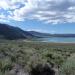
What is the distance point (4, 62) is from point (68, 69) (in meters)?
5.97

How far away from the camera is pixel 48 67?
20.6 metres

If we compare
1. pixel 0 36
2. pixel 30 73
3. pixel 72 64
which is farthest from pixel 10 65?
pixel 0 36

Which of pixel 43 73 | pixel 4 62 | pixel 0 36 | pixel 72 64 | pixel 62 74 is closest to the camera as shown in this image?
pixel 62 74

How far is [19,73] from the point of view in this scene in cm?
1653

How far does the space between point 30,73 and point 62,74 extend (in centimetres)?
642

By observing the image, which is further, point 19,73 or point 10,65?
point 10,65

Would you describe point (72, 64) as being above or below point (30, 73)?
above

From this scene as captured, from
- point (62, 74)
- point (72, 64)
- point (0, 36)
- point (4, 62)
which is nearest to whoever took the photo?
point (62, 74)

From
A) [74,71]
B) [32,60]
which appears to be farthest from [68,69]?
[32,60]

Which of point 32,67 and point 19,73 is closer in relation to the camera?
point 19,73

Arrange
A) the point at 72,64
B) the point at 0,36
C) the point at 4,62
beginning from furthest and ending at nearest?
the point at 0,36 < the point at 4,62 < the point at 72,64

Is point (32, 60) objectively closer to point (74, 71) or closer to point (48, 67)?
point (48, 67)

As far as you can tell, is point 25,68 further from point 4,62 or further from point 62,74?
point 62,74

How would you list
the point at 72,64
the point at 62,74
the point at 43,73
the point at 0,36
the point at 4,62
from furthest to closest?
the point at 0,36 → the point at 43,73 → the point at 4,62 → the point at 72,64 → the point at 62,74
